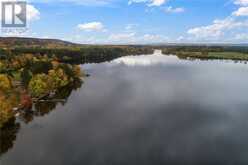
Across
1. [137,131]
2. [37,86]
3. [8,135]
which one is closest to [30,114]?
[8,135]

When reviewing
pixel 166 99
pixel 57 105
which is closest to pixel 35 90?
pixel 57 105

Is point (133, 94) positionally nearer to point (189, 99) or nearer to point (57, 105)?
point (189, 99)

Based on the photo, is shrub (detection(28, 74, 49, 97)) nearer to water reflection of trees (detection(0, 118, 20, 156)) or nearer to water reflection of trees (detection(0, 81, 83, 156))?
water reflection of trees (detection(0, 81, 83, 156))

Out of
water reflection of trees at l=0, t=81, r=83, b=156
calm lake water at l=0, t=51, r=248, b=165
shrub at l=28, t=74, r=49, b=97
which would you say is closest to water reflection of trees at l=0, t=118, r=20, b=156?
water reflection of trees at l=0, t=81, r=83, b=156

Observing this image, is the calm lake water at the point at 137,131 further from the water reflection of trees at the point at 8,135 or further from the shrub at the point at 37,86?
the shrub at the point at 37,86

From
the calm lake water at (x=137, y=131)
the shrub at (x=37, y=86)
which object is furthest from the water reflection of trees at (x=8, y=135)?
the shrub at (x=37, y=86)

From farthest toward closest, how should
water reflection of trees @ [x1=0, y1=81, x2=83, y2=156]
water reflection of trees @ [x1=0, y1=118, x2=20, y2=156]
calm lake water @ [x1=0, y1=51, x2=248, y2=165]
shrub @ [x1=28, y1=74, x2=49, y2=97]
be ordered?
shrub @ [x1=28, y1=74, x2=49, y2=97]
water reflection of trees @ [x1=0, y1=81, x2=83, y2=156]
water reflection of trees @ [x1=0, y1=118, x2=20, y2=156]
calm lake water @ [x1=0, y1=51, x2=248, y2=165]
